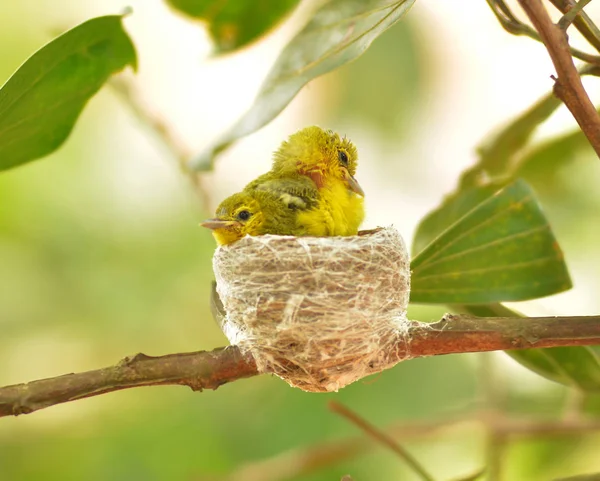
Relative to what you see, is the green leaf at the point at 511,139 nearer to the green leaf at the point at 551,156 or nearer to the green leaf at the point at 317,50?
the green leaf at the point at 551,156

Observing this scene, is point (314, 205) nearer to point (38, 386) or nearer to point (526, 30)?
point (526, 30)

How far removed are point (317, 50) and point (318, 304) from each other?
56cm

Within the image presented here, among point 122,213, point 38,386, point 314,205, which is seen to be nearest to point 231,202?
point 314,205

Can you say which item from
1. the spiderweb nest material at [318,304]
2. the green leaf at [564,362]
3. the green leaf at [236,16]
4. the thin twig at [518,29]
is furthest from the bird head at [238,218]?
the thin twig at [518,29]

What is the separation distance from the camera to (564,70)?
115cm

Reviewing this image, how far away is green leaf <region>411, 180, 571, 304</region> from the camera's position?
1572 mm

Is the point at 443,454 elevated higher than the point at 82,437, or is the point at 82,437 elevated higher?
the point at 82,437

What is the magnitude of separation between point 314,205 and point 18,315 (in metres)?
1.88

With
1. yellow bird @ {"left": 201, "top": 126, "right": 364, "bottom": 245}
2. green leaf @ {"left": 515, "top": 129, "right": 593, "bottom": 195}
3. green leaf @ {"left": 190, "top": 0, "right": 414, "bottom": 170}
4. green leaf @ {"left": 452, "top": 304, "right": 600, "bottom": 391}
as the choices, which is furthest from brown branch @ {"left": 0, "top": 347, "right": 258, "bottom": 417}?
green leaf @ {"left": 515, "top": 129, "right": 593, "bottom": 195}

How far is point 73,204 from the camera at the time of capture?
11.7ft

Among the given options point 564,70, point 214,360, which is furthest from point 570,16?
point 214,360

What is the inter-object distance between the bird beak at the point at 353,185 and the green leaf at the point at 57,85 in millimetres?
928

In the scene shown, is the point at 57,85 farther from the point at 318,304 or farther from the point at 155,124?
the point at 155,124

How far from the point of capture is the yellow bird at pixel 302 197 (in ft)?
7.00
